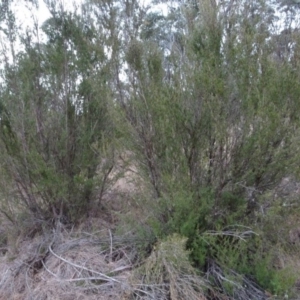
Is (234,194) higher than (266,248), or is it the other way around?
(234,194)

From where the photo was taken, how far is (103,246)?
423cm

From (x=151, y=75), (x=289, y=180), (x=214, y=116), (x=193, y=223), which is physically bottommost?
(x=193, y=223)

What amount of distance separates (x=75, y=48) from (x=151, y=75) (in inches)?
62.1

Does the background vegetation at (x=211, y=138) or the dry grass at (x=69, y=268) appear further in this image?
the dry grass at (x=69, y=268)

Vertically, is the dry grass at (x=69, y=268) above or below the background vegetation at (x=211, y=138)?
below

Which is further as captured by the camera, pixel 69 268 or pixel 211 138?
pixel 69 268

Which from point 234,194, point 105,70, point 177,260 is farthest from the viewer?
point 105,70

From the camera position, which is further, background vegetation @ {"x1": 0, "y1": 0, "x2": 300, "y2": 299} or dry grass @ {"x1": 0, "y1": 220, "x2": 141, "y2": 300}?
dry grass @ {"x1": 0, "y1": 220, "x2": 141, "y2": 300}

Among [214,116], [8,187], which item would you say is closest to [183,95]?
[214,116]

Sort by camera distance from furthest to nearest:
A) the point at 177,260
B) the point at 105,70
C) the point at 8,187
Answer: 1. the point at 8,187
2. the point at 105,70
3. the point at 177,260

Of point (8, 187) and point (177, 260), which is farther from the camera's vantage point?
point (8, 187)

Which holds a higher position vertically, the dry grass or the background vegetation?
the background vegetation

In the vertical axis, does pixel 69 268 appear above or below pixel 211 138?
below

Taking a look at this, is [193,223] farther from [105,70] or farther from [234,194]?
[105,70]
